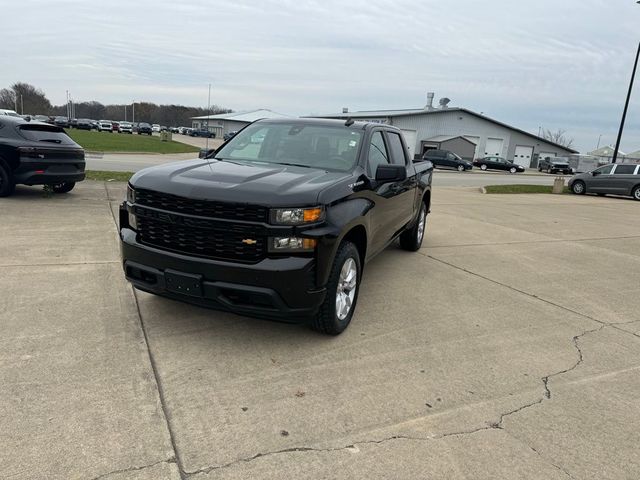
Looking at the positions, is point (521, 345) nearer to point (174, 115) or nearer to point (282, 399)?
point (282, 399)

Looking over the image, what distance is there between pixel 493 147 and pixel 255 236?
61.6 metres

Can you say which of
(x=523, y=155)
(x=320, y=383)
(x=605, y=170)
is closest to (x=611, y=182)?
(x=605, y=170)

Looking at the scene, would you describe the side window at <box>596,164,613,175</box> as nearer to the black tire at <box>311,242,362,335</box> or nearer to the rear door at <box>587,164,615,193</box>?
the rear door at <box>587,164,615,193</box>

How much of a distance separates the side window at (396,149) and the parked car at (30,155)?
21.2 feet

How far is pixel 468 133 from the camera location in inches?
2328

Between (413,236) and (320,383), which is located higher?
(413,236)

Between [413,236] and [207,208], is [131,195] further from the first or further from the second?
[413,236]

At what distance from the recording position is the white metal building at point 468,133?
181ft

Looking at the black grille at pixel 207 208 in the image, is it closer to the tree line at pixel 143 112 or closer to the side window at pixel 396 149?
the side window at pixel 396 149

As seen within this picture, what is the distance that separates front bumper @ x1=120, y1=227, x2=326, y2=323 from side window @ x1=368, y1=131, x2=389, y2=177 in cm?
165

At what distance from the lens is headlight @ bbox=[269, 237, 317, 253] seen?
3.49 m

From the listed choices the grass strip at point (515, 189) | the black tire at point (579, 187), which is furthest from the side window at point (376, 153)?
the black tire at point (579, 187)

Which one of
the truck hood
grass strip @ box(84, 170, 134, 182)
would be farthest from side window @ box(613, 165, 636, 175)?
the truck hood

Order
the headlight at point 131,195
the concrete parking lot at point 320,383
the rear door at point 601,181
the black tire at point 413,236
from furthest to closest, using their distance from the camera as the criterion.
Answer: the rear door at point 601,181, the black tire at point 413,236, the headlight at point 131,195, the concrete parking lot at point 320,383
